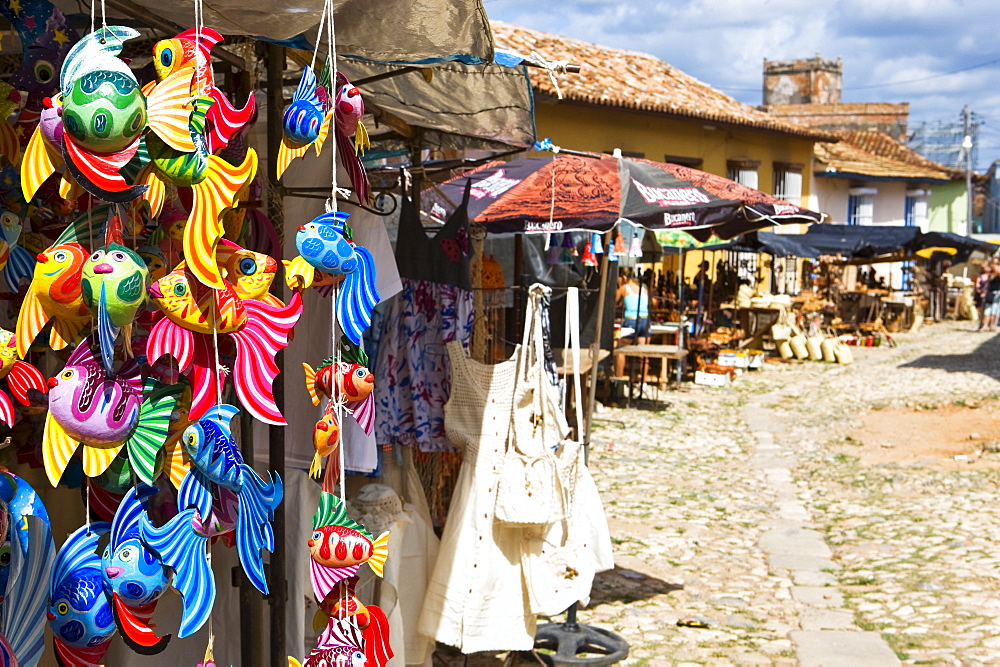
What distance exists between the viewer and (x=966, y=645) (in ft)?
17.5

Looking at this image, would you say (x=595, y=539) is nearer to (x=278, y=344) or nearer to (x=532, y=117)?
(x=532, y=117)

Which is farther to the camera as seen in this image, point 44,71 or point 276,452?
point 276,452

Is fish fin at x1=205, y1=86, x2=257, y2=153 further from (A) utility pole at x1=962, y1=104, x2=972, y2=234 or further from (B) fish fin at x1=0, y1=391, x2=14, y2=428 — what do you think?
(A) utility pole at x1=962, y1=104, x2=972, y2=234

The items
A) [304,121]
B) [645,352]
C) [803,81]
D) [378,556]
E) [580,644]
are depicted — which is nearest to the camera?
[304,121]

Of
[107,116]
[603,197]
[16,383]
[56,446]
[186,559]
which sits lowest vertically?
[186,559]

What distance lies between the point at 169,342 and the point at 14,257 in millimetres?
483

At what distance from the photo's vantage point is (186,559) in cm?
195

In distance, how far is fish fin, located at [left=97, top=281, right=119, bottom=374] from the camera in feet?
5.83

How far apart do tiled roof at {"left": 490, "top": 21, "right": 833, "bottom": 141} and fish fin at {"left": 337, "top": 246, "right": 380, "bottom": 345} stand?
16.4m

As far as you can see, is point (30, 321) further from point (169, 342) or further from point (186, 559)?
point (186, 559)

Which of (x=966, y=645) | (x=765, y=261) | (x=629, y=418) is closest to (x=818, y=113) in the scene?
(x=765, y=261)

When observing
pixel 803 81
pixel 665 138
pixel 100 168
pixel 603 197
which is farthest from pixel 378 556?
pixel 803 81

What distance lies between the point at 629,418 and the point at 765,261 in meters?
15.8

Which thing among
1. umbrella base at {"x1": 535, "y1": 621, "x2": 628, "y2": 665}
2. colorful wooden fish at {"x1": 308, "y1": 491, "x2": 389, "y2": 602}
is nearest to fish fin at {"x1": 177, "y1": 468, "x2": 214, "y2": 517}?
colorful wooden fish at {"x1": 308, "y1": 491, "x2": 389, "y2": 602}
